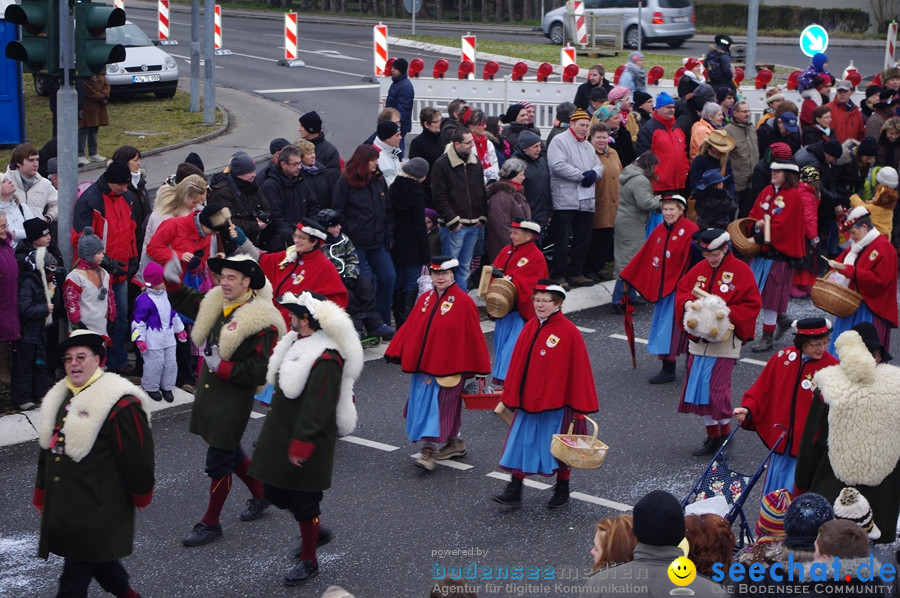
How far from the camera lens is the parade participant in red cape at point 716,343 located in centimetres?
948

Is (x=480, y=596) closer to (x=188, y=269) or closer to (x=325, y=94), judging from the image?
(x=188, y=269)

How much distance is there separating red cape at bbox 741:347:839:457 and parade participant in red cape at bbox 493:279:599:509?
1.10 meters

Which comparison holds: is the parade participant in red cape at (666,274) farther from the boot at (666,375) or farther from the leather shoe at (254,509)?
the leather shoe at (254,509)

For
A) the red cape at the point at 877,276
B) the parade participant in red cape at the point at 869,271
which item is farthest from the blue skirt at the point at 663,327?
the red cape at the point at 877,276

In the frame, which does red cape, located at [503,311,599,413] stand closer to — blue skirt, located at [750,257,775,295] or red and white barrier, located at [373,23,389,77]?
blue skirt, located at [750,257,775,295]

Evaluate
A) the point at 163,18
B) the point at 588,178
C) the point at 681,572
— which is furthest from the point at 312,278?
the point at 163,18

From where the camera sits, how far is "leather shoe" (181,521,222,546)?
7785mm

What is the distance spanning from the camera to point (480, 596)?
283 inches

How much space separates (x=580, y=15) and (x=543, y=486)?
23.1m

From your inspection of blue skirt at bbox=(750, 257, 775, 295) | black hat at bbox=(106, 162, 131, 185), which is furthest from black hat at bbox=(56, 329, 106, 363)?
blue skirt at bbox=(750, 257, 775, 295)

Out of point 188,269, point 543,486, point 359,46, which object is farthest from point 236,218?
point 359,46

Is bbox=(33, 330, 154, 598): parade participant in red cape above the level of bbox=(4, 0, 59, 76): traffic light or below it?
→ below

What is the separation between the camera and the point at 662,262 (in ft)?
37.1

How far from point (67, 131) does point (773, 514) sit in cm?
604
